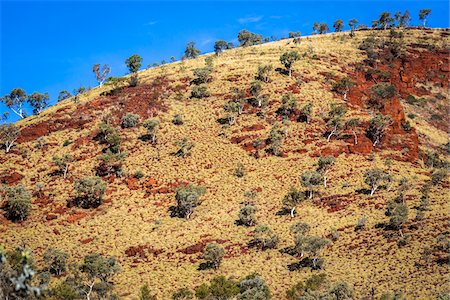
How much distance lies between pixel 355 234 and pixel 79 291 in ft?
83.5

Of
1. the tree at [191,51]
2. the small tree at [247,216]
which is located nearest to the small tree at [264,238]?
the small tree at [247,216]

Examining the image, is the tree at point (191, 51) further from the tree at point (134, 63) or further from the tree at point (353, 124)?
the tree at point (353, 124)

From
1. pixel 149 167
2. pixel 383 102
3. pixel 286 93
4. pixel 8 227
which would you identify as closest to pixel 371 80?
pixel 383 102

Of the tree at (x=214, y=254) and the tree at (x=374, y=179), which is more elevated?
the tree at (x=374, y=179)

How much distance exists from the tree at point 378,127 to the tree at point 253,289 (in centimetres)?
3482

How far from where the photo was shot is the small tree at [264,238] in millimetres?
46219

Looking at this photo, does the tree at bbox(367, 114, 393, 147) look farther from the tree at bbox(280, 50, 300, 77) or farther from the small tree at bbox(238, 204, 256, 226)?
the small tree at bbox(238, 204, 256, 226)

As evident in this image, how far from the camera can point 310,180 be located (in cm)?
5594

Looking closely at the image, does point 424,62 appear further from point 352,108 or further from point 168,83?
point 168,83

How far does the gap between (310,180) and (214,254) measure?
17.6 m

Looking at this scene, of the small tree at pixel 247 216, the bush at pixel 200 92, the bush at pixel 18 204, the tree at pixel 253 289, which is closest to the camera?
the tree at pixel 253 289

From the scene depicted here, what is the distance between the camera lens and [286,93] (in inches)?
3105

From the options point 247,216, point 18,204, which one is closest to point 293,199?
point 247,216

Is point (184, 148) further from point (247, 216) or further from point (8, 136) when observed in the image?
point (8, 136)
